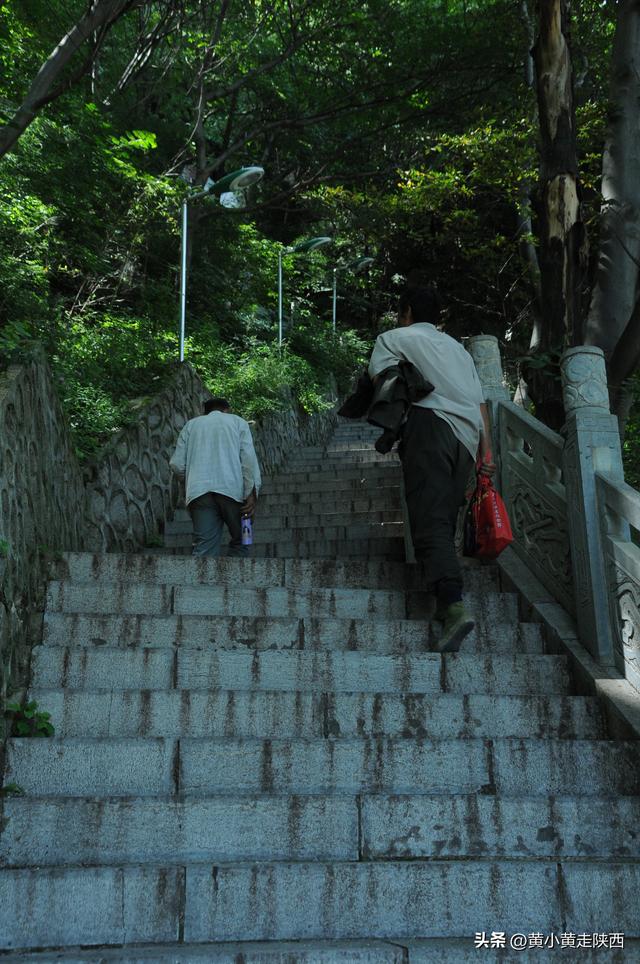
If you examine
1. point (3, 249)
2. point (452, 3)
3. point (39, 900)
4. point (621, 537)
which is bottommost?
point (39, 900)

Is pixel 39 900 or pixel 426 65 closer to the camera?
pixel 39 900

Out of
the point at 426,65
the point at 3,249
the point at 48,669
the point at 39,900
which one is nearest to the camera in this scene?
the point at 39,900

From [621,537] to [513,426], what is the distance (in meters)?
1.76

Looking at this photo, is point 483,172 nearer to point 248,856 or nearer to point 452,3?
point 452,3

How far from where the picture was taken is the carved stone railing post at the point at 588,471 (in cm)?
455

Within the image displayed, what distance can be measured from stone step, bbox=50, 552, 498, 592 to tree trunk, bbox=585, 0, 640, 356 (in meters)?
3.15

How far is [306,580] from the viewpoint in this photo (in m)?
5.52

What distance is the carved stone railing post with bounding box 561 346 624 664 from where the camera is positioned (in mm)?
4547

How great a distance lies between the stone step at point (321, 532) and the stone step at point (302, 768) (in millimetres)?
3723

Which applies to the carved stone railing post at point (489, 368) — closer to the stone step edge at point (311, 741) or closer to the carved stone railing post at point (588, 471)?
the carved stone railing post at point (588, 471)

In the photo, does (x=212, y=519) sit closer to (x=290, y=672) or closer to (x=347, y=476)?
(x=290, y=672)

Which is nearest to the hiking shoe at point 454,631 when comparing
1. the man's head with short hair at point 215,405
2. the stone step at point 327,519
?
the man's head with short hair at point 215,405

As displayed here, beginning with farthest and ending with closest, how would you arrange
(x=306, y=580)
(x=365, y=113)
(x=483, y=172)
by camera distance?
1. (x=365, y=113)
2. (x=483, y=172)
3. (x=306, y=580)

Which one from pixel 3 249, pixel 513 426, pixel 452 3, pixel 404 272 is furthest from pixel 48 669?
pixel 404 272
